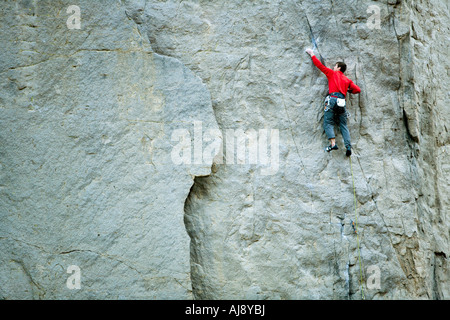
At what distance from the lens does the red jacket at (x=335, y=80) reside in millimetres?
4336

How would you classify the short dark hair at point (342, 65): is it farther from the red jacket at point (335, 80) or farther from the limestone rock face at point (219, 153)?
the limestone rock face at point (219, 153)

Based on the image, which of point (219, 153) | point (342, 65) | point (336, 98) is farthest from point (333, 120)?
point (219, 153)

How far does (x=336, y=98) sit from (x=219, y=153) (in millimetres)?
1429

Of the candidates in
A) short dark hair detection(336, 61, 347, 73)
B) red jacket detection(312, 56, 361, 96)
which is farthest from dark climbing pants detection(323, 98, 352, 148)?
short dark hair detection(336, 61, 347, 73)

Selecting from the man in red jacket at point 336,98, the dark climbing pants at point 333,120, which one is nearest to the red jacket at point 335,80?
the man in red jacket at point 336,98

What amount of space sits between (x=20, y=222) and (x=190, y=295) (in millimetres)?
1863

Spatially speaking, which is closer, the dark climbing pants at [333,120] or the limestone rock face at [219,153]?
the limestone rock face at [219,153]

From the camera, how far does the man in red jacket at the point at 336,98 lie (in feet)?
14.2

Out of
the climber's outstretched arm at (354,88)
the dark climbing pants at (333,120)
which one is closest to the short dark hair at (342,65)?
the climber's outstretched arm at (354,88)

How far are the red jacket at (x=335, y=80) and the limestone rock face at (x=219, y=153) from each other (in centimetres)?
17

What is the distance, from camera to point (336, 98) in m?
4.32

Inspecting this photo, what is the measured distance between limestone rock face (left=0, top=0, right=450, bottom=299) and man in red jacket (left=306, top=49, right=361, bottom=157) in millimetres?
155

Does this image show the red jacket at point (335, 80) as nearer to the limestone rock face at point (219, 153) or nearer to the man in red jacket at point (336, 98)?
the man in red jacket at point (336, 98)

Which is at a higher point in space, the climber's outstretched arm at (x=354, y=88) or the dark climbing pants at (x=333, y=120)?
the climber's outstretched arm at (x=354, y=88)
